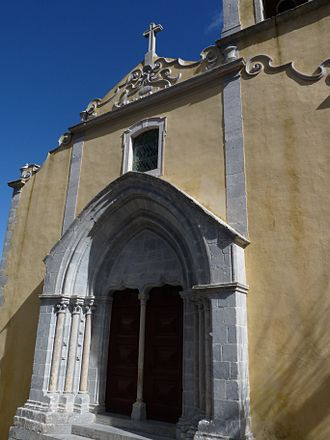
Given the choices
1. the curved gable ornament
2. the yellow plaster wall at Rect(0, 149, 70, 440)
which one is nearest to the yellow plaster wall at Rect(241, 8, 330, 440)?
the curved gable ornament

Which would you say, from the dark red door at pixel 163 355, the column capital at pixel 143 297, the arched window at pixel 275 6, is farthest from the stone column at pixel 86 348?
the arched window at pixel 275 6

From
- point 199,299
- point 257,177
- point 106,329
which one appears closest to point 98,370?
point 106,329

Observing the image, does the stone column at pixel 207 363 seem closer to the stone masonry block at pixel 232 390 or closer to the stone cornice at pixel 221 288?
the stone cornice at pixel 221 288

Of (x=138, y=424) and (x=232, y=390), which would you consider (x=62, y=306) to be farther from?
(x=232, y=390)

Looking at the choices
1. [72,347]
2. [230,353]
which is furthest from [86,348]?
[230,353]

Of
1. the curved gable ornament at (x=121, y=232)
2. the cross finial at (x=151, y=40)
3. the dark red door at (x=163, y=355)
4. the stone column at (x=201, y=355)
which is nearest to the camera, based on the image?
the stone column at (x=201, y=355)

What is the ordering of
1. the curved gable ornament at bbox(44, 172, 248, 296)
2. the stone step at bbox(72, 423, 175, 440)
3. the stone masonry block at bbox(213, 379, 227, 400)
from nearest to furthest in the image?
the stone masonry block at bbox(213, 379, 227, 400)
the stone step at bbox(72, 423, 175, 440)
the curved gable ornament at bbox(44, 172, 248, 296)

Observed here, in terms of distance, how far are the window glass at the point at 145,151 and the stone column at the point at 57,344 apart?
2.86 meters

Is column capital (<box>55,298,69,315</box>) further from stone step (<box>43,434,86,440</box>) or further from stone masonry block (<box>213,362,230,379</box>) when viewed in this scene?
stone masonry block (<box>213,362,230,379</box>)

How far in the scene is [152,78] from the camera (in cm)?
768

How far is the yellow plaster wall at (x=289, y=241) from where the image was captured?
453 cm

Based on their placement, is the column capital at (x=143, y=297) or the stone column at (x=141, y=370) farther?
the column capital at (x=143, y=297)

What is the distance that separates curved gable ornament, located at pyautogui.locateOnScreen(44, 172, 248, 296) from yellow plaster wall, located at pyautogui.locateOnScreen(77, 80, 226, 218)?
17.2 inches

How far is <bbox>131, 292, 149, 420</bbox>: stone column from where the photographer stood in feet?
19.6
